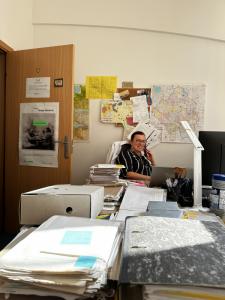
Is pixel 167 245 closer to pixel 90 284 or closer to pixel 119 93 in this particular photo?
pixel 90 284

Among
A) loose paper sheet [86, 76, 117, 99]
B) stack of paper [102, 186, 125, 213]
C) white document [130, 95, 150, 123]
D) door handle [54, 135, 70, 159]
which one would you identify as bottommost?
stack of paper [102, 186, 125, 213]

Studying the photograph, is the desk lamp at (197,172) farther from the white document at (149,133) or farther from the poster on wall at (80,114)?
the poster on wall at (80,114)

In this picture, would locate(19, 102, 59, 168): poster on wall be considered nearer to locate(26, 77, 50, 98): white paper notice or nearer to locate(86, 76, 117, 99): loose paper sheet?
locate(26, 77, 50, 98): white paper notice

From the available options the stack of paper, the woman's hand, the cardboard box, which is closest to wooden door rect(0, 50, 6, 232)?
the woman's hand

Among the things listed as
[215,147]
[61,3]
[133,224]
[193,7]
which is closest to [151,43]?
[193,7]

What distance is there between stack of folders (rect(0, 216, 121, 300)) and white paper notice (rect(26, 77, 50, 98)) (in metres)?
2.21

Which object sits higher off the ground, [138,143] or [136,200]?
[138,143]

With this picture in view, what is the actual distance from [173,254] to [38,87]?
254 centimetres

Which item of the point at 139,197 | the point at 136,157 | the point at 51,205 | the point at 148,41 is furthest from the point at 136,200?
the point at 148,41

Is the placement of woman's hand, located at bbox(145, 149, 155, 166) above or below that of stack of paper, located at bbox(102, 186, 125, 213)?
above

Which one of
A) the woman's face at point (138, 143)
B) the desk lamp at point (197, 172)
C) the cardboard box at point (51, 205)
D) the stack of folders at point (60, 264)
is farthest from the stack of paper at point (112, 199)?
the woman's face at point (138, 143)

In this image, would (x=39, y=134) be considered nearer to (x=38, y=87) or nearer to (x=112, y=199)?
(x=38, y=87)

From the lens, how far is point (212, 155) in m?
1.54

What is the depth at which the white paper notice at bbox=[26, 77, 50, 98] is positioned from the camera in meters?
2.82
